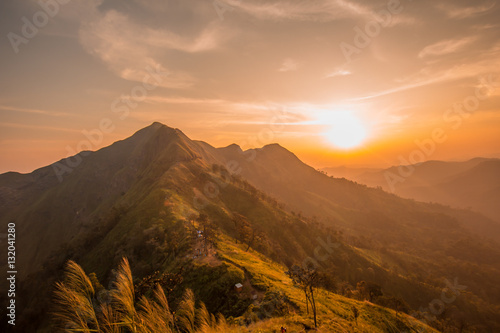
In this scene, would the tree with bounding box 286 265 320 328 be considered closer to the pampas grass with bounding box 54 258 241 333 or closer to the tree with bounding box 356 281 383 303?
the pampas grass with bounding box 54 258 241 333

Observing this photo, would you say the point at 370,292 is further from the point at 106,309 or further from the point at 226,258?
the point at 106,309

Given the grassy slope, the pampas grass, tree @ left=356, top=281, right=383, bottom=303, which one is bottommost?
tree @ left=356, top=281, right=383, bottom=303

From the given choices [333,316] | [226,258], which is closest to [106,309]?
[333,316]

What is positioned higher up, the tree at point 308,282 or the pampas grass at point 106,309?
the pampas grass at point 106,309

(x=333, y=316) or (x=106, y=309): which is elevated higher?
(x=106, y=309)

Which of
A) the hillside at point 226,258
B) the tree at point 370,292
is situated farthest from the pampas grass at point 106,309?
the tree at point 370,292

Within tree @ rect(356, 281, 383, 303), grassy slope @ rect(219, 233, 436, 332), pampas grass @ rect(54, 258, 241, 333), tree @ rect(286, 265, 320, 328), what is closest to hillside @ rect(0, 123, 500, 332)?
grassy slope @ rect(219, 233, 436, 332)

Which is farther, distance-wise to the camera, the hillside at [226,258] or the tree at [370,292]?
the tree at [370,292]

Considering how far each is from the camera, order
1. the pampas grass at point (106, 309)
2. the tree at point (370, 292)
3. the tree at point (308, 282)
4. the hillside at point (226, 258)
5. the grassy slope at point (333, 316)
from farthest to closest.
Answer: the tree at point (370, 292)
the hillside at point (226, 258)
the tree at point (308, 282)
the grassy slope at point (333, 316)
the pampas grass at point (106, 309)

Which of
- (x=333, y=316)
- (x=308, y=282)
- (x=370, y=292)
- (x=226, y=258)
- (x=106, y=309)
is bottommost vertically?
(x=370, y=292)

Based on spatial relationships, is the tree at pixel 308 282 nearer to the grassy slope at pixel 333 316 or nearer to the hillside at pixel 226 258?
the grassy slope at pixel 333 316

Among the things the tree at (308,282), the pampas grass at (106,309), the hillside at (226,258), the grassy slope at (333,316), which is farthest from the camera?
the hillside at (226,258)

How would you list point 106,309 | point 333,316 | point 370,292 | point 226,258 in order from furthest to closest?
1. point 370,292
2. point 226,258
3. point 333,316
4. point 106,309

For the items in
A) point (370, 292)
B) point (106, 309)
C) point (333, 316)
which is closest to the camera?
point (106, 309)
